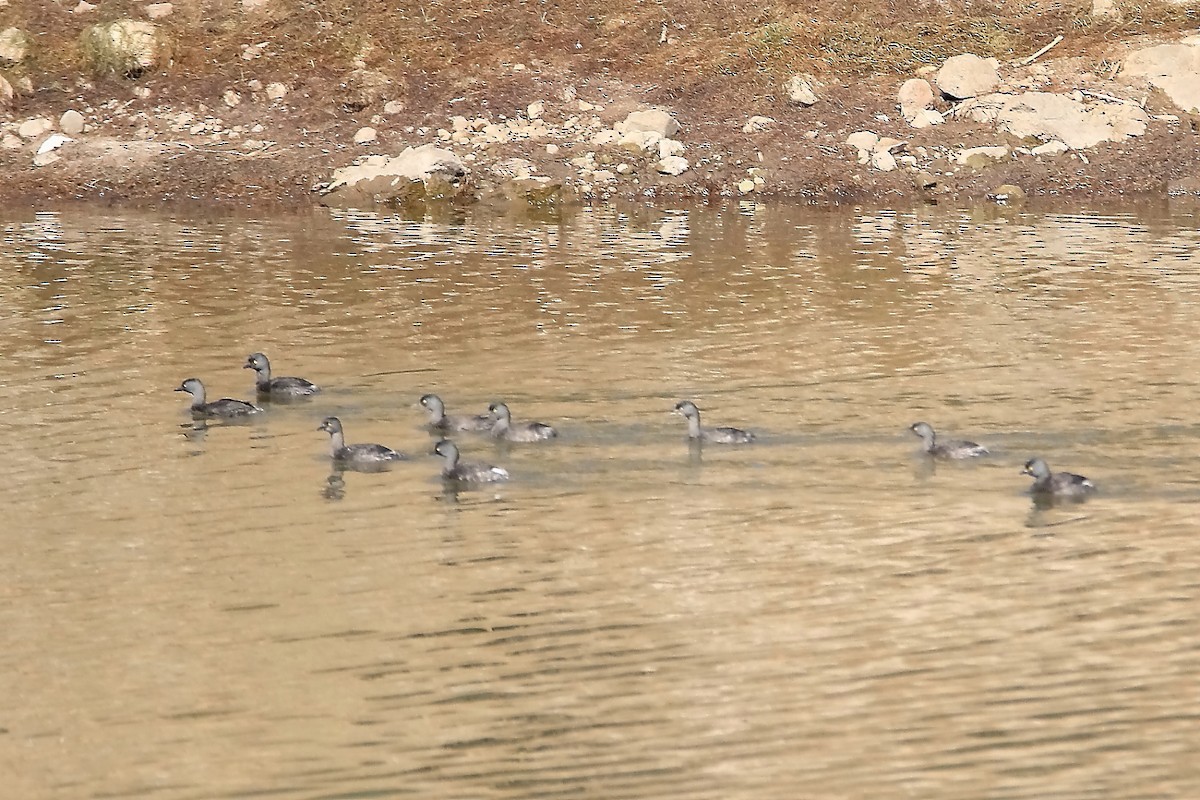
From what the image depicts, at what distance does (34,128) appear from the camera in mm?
40625

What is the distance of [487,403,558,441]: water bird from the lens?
18891 mm

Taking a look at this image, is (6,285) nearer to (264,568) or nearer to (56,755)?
(264,568)

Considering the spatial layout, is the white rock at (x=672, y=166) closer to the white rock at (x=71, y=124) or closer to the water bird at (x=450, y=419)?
the white rock at (x=71, y=124)

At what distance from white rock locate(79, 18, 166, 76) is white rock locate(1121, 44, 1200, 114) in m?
21.5

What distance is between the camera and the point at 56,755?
36.7 feet

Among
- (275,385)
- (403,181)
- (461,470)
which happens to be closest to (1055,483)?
(461,470)

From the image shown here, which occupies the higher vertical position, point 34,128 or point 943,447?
point 34,128

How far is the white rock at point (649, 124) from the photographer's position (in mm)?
40062

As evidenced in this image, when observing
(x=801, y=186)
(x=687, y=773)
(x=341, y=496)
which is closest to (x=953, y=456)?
(x=341, y=496)

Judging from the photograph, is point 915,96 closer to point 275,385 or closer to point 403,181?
point 403,181

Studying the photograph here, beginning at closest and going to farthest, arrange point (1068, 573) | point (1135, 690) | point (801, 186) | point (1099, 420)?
point (1135, 690)
point (1068, 573)
point (1099, 420)
point (801, 186)

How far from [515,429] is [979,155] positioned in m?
22.8

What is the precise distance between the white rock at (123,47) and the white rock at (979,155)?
1790cm

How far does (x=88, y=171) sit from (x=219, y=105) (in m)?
3.48
